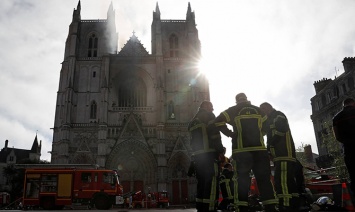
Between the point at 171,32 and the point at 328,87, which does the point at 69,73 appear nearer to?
the point at 171,32

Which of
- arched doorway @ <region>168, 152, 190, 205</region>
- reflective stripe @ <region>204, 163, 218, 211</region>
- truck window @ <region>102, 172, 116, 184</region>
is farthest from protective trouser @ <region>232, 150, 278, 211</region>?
arched doorway @ <region>168, 152, 190, 205</region>

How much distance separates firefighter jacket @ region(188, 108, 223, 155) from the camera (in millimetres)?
5551

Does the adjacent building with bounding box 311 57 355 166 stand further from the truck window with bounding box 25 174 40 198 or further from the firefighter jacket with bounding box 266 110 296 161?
the truck window with bounding box 25 174 40 198

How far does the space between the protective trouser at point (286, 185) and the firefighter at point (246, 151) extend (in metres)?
0.57

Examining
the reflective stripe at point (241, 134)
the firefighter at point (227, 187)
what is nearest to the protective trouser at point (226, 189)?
the firefighter at point (227, 187)

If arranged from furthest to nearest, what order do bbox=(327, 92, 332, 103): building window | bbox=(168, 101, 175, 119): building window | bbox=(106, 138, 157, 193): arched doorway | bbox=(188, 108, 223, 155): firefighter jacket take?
1. bbox=(168, 101, 175, 119): building window
2. bbox=(327, 92, 332, 103): building window
3. bbox=(106, 138, 157, 193): arched doorway
4. bbox=(188, 108, 223, 155): firefighter jacket

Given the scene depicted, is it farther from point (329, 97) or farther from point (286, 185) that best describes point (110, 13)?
point (286, 185)

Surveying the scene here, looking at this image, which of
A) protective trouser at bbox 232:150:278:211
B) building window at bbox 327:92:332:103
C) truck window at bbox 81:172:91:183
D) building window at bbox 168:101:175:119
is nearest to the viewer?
protective trouser at bbox 232:150:278:211

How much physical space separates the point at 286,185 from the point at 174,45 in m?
33.4

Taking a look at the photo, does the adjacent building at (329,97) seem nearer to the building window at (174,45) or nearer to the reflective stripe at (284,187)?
the building window at (174,45)

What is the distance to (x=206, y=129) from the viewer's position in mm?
5746

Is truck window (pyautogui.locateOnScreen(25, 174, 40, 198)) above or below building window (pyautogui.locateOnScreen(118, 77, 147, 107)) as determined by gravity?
below

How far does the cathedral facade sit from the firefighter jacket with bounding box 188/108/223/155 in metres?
23.4

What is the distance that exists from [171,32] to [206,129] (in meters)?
33.4
